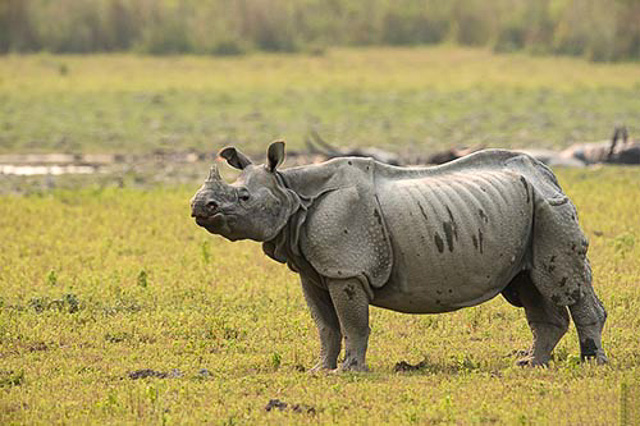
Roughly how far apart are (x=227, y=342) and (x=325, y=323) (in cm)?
119

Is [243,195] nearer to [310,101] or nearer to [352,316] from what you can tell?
[352,316]

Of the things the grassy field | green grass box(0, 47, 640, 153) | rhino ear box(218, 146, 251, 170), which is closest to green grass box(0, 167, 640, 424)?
the grassy field

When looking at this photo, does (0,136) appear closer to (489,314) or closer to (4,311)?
(4,311)

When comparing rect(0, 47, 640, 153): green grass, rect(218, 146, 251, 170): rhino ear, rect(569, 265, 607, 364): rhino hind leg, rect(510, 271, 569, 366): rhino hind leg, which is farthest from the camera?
rect(0, 47, 640, 153): green grass

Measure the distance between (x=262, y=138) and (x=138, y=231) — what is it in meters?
8.32

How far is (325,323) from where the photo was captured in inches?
351

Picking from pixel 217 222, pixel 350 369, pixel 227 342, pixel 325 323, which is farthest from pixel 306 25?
pixel 217 222

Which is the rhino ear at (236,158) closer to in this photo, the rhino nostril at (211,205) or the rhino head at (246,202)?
the rhino head at (246,202)

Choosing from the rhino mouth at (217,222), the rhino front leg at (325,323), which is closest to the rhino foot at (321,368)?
the rhino front leg at (325,323)

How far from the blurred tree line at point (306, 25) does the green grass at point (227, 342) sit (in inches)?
740

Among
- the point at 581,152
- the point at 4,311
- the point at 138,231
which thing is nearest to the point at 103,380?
the point at 4,311

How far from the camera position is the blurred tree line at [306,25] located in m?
33.6

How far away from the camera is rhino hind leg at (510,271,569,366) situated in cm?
905

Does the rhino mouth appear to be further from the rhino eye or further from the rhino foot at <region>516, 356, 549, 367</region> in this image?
the rhino foot at <region>516, 356, 549, 367</region>
